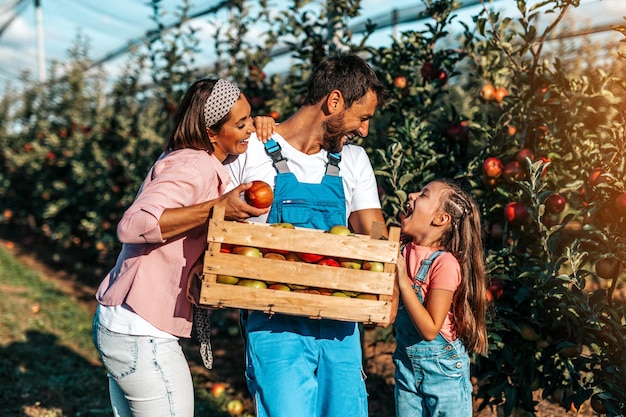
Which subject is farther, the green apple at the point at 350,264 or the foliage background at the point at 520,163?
the foliage background at the point at 520,163

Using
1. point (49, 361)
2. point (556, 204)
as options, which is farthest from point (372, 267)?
point (49, 361)

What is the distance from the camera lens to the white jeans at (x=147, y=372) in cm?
191

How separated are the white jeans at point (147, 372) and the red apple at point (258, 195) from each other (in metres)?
0.50

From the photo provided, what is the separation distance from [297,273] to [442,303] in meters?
0.58

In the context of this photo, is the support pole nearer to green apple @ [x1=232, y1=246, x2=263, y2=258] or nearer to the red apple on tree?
the red apple on tree

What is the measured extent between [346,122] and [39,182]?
8748mm

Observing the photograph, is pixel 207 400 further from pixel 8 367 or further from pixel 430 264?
pixel 430 264

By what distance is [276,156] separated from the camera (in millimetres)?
2162

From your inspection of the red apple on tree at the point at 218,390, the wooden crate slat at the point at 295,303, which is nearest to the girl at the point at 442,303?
the wooden crate slat at the point at 295,303

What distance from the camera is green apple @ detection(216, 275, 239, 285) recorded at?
1.84 m

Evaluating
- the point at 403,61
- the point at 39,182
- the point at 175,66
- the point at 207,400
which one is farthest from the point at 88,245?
the point at 403,61

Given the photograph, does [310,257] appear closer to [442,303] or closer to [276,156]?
[276,156]

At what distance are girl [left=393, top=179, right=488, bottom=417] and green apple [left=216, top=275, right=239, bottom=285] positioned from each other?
0.65m

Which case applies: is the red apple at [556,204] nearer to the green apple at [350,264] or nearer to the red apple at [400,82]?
the red apple at [400,82]
